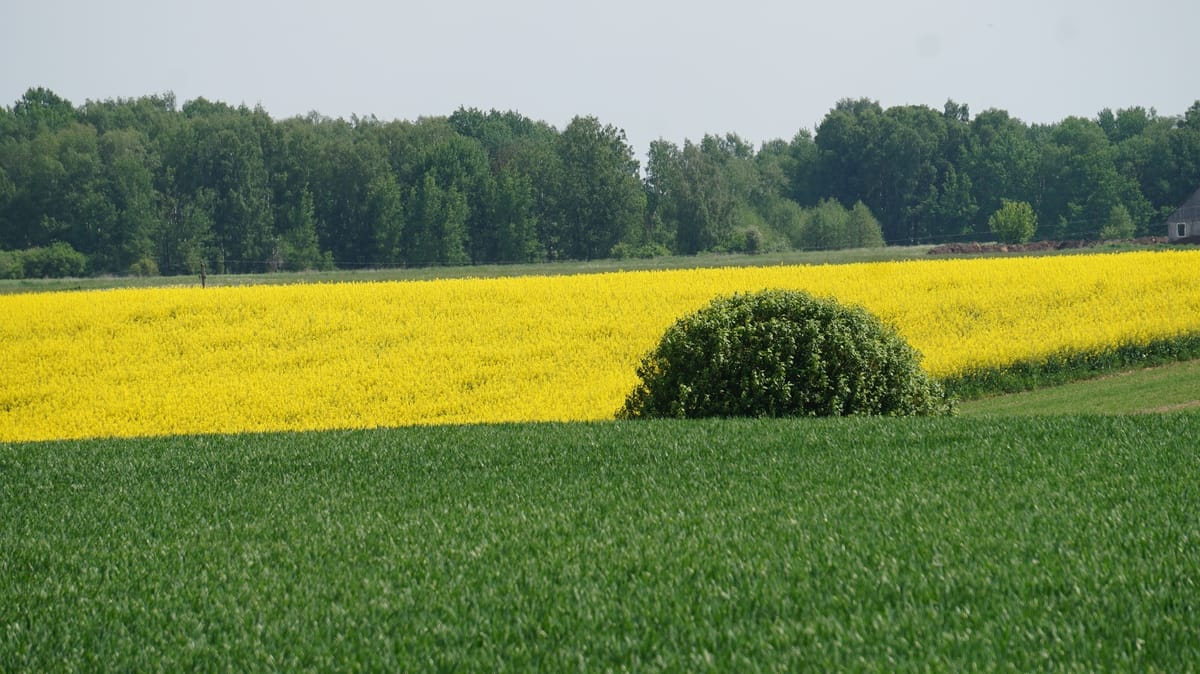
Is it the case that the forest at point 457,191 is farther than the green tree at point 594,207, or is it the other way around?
the green tree at point 594,207

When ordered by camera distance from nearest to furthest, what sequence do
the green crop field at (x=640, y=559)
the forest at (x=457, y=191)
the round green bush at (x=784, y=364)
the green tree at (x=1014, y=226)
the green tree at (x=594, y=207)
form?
the green crop field at (x=640, y=559), the round green bush at (x=784, y=364), the green tree at (x=1014, y=226), the forest at (x=457, y=191), the green tree at (x=594, y=207)

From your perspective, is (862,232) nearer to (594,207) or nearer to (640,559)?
(594,207)

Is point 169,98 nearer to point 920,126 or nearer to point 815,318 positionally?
point 920,126

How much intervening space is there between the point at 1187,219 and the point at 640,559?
73192mm

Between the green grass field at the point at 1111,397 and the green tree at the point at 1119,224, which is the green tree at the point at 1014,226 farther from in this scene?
the green grass field at the point at 1111,397

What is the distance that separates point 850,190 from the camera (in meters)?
109

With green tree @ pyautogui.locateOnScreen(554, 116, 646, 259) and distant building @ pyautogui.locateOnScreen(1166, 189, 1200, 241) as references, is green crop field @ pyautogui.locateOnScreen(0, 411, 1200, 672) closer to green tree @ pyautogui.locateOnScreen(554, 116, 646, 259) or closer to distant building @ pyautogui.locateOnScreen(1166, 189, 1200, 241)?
distant building @ pyautogui.locateOnScreen(1166, 189, 1200, 241)

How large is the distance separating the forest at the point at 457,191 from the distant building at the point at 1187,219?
5.79 metres

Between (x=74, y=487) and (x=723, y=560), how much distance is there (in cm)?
746

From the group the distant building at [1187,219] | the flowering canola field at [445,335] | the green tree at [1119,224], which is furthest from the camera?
the green tree at [1119,224]

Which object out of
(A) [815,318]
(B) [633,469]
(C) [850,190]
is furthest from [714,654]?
(C) [850,190]

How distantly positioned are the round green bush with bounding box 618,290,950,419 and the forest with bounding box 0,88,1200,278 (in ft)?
197

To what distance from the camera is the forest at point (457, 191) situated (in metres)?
77.0

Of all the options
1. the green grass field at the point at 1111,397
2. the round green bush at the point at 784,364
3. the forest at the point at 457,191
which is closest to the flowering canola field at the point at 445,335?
the green grass field at the point at 1111,397
